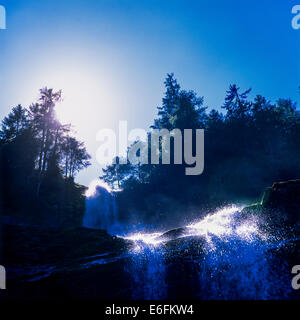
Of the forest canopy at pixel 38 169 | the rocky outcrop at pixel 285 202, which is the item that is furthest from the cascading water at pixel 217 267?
the forest canopy at pixel 38 169

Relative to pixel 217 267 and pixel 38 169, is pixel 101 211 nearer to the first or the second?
pixel 38 169

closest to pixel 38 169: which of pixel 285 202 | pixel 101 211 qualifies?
Answer: pixel 101 211

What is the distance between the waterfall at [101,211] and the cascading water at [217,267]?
13.6 metres

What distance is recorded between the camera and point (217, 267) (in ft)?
23.4

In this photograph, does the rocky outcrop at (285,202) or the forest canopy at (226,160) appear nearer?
the rocky outcrop at (285,202)

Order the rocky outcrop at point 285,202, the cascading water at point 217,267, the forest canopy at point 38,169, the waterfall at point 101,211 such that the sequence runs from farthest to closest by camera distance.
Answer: the waterfall at point 101,211 < the forest canopy at point 38,169 < the rocky outcrop at point 285,202 < the cascading water at point 217,267

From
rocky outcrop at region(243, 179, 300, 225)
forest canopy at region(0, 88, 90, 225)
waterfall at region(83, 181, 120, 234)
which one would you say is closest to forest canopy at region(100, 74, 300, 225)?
waterfall at region(83, 181, 120, 234)

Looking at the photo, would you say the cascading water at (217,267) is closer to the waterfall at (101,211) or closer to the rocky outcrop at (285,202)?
the rocky outcrop at (285,202)

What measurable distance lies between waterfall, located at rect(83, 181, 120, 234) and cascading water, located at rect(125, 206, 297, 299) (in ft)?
44.6

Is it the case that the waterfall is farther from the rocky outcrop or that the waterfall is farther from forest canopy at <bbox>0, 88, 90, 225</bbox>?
the rocky outcrop

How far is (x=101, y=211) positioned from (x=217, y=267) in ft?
63.2

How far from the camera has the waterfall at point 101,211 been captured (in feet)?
70.8

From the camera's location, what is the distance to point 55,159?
82.1 feet
